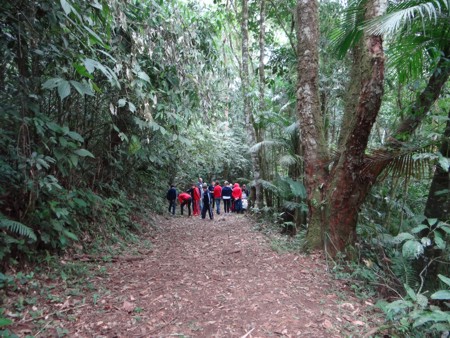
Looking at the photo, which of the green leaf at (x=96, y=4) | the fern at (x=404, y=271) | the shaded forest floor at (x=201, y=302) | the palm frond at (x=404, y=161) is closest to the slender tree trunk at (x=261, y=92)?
the shaded forest floor at (x=201, y=302)

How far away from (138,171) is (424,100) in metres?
7.89

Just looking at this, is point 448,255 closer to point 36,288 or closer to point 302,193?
point 302,193

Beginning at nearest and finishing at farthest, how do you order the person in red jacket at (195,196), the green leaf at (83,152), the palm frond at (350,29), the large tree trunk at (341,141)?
the green leaf at (83,152) < the large tree trunk at (341,141) < the palm frond at (350,29) < the person in red jacket at (195,196)

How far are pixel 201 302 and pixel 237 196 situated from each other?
10.9 metres

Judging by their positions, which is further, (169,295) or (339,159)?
(339,159)

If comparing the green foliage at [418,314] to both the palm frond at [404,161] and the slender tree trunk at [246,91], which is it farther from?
the slender tree trunk at [246,91]

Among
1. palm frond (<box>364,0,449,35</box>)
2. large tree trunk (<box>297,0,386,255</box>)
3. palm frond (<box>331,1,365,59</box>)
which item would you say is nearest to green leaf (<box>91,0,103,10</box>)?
palm frond (<box>364,0,449,35</box>)

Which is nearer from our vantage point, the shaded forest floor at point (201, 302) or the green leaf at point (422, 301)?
the green leaf at point (422, 301)

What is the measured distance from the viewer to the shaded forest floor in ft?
10.1

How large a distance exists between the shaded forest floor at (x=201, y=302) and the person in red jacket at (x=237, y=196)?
8940 mm

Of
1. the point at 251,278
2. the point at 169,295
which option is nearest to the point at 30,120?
the point at 169,295

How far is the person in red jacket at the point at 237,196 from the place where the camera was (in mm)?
14457

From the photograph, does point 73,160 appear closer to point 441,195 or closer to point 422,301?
point 422,301

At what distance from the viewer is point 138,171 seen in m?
9.85
